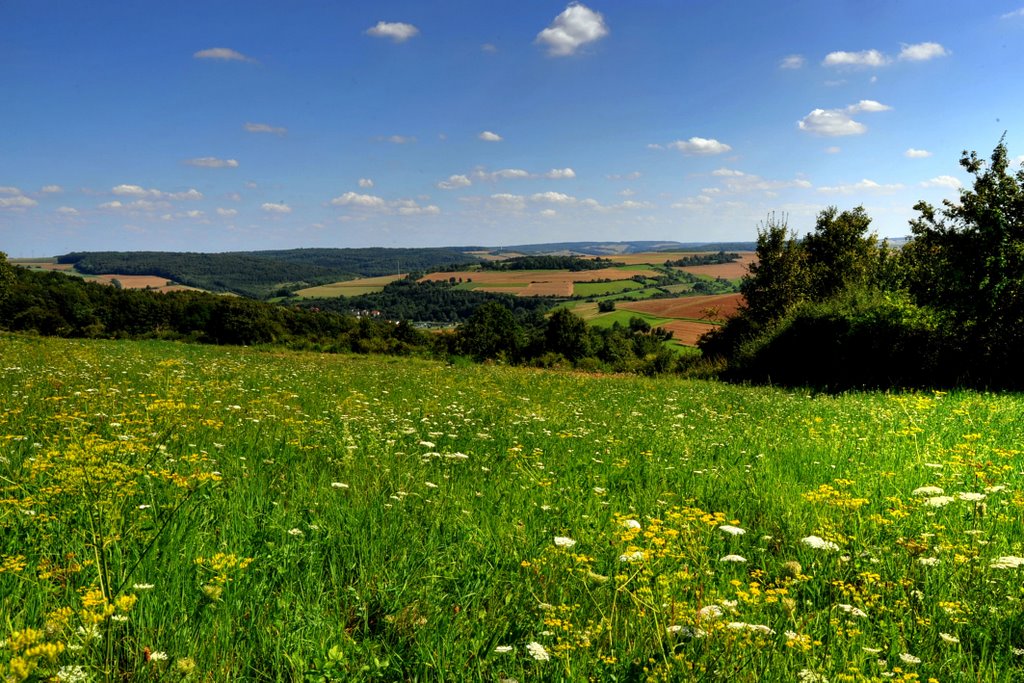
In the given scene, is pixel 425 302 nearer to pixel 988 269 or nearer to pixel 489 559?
pixel 988 269

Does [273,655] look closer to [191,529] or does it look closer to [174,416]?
[191,529]

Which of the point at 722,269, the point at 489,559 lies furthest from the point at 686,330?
the point at 722,269

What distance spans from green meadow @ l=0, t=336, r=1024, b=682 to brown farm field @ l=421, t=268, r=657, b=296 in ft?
367

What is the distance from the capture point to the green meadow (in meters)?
2.41

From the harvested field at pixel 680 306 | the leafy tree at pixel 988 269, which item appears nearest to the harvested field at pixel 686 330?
the harvested field at pixel 680 306

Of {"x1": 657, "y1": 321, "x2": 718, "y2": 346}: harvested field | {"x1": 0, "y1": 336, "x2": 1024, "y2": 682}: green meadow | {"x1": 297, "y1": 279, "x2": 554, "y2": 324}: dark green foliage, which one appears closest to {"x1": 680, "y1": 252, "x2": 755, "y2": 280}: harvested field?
{"x1": 297, "y1": 279, "x2": 554, "y2": 324}: dark green foliage

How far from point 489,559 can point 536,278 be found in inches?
5515

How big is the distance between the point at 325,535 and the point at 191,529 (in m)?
0.84

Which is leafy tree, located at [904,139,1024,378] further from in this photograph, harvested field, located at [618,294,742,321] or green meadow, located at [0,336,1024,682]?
harvested field, located at [618,294,742,321]

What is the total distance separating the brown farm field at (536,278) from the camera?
4886 inches

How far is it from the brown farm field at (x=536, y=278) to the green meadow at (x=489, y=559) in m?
112

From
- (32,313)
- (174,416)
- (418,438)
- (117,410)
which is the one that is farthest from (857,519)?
(32,313)

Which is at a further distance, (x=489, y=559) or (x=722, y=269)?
(x=722, y=269)

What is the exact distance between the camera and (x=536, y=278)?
466ft
